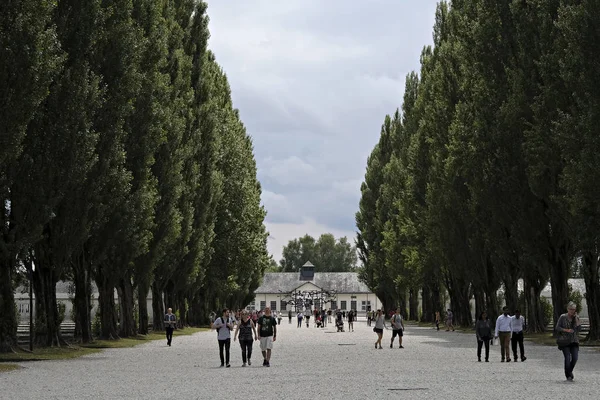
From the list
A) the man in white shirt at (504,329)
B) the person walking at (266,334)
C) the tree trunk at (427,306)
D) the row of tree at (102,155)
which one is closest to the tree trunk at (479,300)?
the row of tree at (102,155)

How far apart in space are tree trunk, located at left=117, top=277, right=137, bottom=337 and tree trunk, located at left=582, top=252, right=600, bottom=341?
19897 millimetres

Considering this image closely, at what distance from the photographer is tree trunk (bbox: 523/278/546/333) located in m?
44.2

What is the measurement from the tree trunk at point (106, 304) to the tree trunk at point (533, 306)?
1854 cm

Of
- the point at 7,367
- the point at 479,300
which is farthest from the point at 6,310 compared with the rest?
the point at 479,300

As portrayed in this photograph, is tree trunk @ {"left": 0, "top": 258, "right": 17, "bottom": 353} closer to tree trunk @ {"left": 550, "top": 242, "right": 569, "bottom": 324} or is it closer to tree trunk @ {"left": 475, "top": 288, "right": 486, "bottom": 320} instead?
tree trunk @ {"left": 550, "top": 242, "right": 569, "bottom": 324}

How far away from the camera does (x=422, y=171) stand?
200ft

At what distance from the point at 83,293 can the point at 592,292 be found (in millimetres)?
18931

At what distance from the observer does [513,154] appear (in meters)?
38.3

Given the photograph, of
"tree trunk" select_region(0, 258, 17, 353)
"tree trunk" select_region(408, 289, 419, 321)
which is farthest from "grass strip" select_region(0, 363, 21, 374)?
"tree trunk" select_region(408, 289, 419, 321)

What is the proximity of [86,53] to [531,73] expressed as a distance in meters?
16.8

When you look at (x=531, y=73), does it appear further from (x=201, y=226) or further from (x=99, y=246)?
(x=201, y=226)

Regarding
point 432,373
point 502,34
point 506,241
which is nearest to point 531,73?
point 502,34

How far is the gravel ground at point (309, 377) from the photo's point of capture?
16.2 meters

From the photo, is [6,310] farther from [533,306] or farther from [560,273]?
[533,306]
